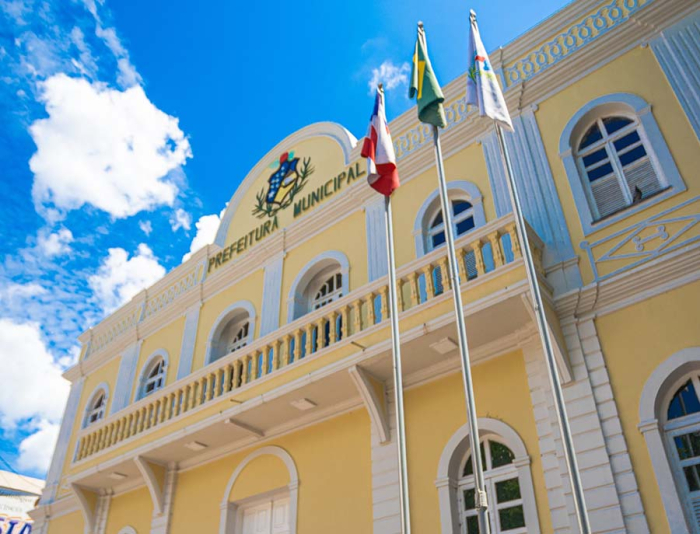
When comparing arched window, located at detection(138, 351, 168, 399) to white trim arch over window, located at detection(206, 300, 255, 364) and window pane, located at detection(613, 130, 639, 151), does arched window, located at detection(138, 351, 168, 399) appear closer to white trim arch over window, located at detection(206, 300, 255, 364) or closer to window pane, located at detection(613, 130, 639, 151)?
white trim arch over window, located at detection(206, 300, 255, 364)

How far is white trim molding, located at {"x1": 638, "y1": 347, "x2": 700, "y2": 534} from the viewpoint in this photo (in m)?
6.23

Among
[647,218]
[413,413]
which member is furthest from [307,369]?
[647,218]

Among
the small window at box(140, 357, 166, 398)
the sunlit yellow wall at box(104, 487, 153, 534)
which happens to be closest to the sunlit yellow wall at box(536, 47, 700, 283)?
the sunlit yellow wall at box(104, 487, 153, 534)

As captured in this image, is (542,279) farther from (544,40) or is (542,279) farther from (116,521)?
(116,521)

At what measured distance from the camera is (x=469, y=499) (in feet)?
26.5

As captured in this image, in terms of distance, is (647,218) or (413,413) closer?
(647,218)

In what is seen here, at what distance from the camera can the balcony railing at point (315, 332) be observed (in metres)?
8.43

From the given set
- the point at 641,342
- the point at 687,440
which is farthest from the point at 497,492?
the point at 641,342

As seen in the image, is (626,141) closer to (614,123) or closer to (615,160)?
(615,160)

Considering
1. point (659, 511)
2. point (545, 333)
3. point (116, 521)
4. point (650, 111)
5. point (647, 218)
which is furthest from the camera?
point (116, 521)

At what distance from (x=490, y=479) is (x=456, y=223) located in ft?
14.3

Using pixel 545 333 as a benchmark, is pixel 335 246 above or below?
above

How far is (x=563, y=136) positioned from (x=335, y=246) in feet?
15.6

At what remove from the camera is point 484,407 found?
8.30 metres
